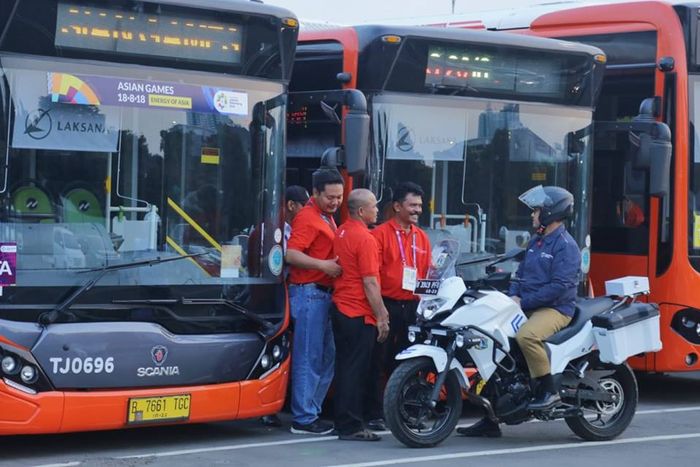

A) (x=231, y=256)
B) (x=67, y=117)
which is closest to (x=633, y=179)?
(x=231, y=256)

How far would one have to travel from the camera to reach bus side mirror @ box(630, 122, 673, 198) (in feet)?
36.3

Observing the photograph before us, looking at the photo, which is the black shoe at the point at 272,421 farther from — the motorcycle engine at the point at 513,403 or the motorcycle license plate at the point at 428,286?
the motorcycle engine at the point at 513,403

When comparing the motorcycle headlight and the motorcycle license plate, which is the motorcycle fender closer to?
the motorcycle headlight

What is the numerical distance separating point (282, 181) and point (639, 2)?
14.1ft

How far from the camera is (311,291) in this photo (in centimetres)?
1002

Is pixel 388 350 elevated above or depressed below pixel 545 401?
above

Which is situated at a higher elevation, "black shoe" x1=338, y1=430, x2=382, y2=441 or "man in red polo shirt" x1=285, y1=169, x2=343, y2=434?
"man in red polo shirt" x1=285, y1=169, x2=343, y2=434

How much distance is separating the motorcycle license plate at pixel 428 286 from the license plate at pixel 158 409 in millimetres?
1936

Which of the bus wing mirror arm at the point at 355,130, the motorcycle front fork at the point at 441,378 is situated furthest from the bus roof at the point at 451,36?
the motorcycle front fork at the point at 441,378

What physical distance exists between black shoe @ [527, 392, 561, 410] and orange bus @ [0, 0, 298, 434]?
1.77 meters

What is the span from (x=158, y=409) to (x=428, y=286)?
2189 mm

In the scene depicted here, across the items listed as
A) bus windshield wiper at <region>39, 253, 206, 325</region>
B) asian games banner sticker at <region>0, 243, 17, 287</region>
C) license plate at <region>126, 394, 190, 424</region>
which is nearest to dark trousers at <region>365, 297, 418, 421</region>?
license plate at <region>126, 394, 190, 424</region>

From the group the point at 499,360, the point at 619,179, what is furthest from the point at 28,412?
the point at 619,179

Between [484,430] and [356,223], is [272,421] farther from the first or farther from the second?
[356,223]
